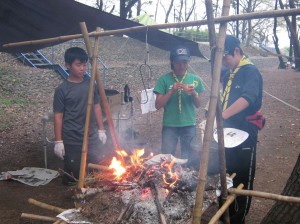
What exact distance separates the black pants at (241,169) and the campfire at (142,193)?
0.60 meters

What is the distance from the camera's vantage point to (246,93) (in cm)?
362

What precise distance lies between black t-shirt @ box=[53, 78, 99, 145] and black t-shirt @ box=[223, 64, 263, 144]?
85.4 inches

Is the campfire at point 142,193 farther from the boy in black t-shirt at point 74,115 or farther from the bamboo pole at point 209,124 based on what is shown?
the boy in black t-shirt at point 74,115

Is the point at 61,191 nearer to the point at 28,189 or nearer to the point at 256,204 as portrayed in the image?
the point at 28,189

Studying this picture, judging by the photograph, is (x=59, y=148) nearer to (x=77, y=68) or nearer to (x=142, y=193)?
(x=77, y=68)

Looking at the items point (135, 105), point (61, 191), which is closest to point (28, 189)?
point (61, 191)

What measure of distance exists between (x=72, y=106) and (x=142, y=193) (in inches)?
83.6

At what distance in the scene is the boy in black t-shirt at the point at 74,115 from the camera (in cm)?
457

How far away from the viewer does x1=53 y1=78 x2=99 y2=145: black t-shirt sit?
4.66 m

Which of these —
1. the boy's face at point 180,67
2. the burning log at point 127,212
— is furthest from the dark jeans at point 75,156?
the burning log at point 127,212

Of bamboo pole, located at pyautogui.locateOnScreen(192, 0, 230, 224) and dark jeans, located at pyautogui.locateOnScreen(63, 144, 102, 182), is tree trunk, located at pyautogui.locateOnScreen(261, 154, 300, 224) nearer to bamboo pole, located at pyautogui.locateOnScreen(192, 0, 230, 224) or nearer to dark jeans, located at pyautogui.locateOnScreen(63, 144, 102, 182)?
bamboo pole, located at pyautogui.locateOnScreen(192, 0, 230, 224)

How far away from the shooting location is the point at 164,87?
16.3 feet

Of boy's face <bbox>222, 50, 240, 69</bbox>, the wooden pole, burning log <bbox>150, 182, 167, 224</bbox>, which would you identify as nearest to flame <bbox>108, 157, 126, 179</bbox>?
burning log <bbox>150, 182, 167, 224</bbox>

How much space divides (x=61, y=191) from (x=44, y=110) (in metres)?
5.90
